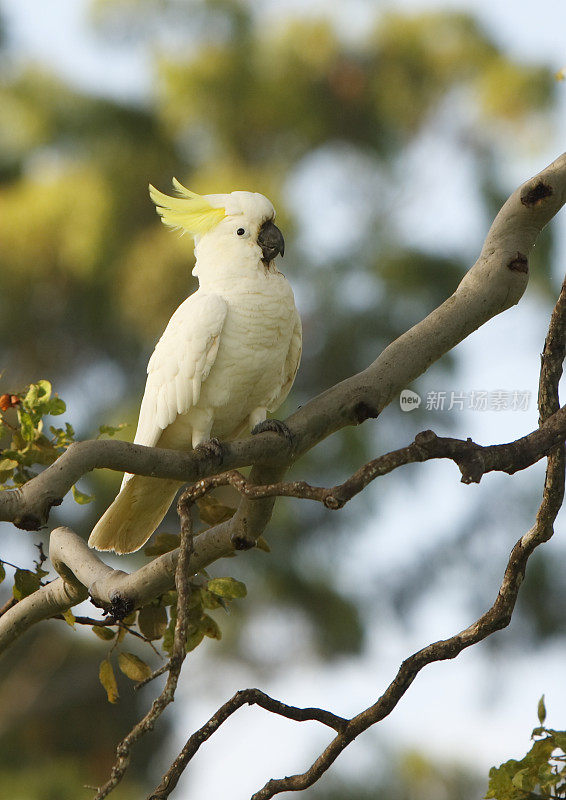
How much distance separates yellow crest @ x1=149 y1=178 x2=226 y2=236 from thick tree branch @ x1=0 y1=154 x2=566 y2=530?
0.74m

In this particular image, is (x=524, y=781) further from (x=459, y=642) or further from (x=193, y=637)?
(x=193, y=637)

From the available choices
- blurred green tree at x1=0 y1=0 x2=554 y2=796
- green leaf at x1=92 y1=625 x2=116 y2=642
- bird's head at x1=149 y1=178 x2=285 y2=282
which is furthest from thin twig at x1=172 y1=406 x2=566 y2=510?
blurred green tree at x1=0 y1=0 x2=554 y2=796

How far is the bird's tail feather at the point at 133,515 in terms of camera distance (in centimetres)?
199

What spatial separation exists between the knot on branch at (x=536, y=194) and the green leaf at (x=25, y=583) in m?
1.06

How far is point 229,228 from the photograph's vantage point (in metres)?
2.09

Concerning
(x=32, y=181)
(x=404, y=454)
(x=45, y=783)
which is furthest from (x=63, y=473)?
(x=32, y=181)

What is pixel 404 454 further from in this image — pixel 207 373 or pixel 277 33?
pixel 277 33

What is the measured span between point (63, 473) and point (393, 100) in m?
5.63

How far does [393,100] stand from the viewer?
630 centimetres

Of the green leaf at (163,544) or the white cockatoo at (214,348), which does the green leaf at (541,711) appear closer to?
the green leaf at (163,544)

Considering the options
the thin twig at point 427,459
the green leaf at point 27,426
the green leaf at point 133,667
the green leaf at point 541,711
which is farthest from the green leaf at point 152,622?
the green leaf at point 541,711

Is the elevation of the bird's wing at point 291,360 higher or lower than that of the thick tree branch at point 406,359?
higher

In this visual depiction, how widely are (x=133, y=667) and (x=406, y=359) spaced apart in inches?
30.0

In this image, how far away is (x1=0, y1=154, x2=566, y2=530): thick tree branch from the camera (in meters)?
1.42
